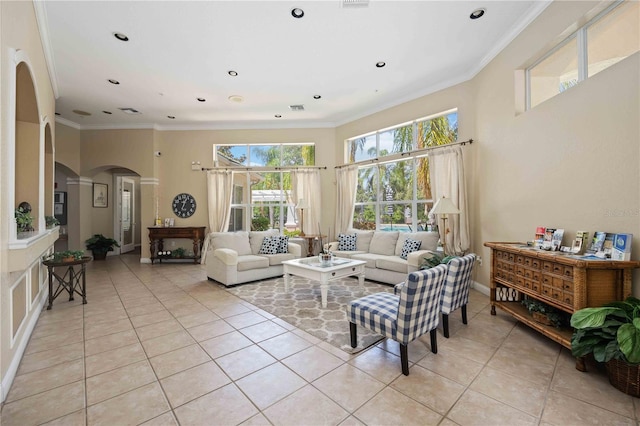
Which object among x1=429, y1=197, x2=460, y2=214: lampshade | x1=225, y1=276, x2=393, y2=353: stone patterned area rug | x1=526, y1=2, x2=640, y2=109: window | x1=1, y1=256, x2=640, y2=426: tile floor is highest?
x1=526, y1=2, x2=640, y2=109: window

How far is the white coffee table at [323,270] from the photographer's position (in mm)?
3582

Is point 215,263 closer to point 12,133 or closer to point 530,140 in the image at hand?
point 12,133

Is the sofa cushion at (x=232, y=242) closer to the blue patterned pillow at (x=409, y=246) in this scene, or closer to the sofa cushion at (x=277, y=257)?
the sofa cushion at (x=277, y=257)

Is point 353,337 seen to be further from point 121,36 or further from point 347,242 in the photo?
point 121,36

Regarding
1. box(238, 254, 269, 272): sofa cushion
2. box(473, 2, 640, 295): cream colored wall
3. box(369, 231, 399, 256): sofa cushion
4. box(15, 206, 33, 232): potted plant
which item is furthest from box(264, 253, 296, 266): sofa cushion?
box(473, 2, 640, 295): cream colored wall

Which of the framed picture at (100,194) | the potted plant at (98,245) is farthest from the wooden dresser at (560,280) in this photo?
the framed picture at (100,194)

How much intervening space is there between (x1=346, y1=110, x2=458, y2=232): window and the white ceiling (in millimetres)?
617

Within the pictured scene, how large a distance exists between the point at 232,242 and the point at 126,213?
17.7ft

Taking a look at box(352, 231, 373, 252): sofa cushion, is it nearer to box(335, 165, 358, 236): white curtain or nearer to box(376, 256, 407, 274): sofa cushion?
box(335, 165, 358, 236): white curtain

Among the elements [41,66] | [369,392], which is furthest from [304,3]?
[369,392]

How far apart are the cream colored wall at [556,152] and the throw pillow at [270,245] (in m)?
3.44

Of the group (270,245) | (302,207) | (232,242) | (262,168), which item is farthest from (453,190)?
(262,168)

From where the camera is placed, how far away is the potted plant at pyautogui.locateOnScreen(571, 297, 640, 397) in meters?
1.69

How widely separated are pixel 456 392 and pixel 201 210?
6.44 metres
